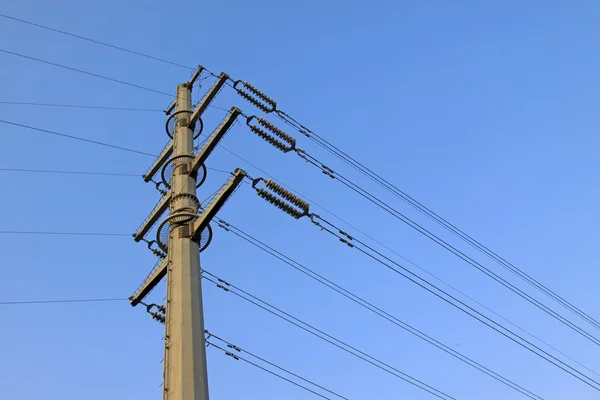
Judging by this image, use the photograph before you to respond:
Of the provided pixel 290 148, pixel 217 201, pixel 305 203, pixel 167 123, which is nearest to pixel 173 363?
pixel 217 201

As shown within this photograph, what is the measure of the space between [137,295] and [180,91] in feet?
32.9

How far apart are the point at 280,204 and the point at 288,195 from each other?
40 cm

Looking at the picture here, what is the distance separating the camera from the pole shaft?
48.3 ft

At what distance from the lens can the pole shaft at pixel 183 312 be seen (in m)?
14.7

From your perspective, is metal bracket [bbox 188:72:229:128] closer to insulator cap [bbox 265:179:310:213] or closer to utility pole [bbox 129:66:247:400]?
utility pole [bbox 129:66:247:400]

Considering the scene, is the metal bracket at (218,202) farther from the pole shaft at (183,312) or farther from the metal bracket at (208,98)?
the metal bracket at (208,98)

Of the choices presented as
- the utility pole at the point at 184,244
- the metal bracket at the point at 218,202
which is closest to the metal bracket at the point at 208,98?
the utility pole at the point at 184,244

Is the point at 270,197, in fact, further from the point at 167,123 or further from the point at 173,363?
the point at 167,123

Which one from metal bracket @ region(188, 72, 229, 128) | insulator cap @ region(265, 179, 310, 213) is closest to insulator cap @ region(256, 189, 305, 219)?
insulator cap @ region(265, 179, 310, 213)

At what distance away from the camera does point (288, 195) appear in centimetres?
1939

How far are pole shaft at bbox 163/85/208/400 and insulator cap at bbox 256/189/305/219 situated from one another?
2.35 m

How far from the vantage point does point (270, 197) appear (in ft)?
63.0

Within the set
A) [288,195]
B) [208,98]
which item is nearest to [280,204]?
[288,195]

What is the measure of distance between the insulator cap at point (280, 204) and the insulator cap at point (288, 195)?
18 cm
